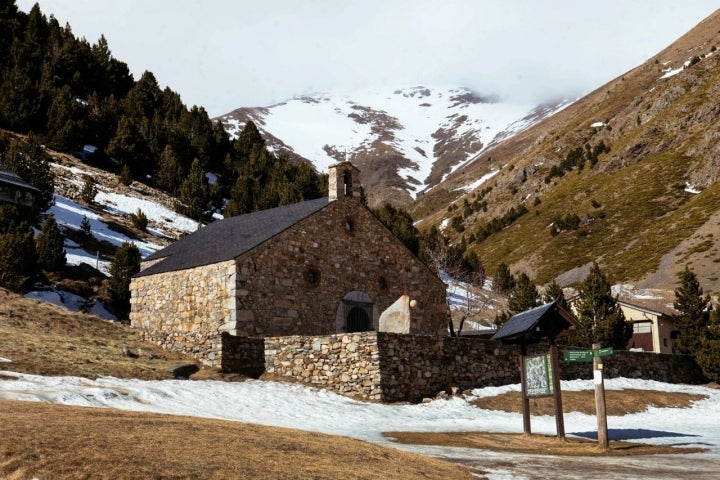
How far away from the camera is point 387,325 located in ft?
106

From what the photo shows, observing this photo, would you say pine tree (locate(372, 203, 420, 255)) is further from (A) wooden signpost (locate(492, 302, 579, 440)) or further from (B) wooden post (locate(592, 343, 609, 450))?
(B) wooden post (locate(592, 343, 609, 450))

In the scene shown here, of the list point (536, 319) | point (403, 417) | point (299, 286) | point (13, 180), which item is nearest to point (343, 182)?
point (299, 286)

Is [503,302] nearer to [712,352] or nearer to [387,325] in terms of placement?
[712,352]

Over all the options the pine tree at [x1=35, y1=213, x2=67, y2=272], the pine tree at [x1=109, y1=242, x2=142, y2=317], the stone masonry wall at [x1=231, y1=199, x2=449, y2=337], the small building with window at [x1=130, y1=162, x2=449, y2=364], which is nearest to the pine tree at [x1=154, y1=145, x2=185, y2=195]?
the pine tree at [x1=35, y1=213, x2=67, y2=272]

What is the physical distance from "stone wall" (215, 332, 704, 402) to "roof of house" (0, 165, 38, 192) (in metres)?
31.1

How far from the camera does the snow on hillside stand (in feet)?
48.5

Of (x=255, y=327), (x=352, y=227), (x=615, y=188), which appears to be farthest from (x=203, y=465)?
(x=615, y=188)

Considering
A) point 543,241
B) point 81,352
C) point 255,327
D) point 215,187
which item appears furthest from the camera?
point 543,241

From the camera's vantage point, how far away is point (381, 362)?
2675cm

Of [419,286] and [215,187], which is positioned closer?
[419,286]

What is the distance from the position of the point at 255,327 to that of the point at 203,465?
811 inches

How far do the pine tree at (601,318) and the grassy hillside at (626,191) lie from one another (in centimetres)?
3948

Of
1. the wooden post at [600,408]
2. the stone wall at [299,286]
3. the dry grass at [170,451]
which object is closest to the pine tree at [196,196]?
the stone wall at [299,286]

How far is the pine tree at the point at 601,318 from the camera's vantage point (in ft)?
147
